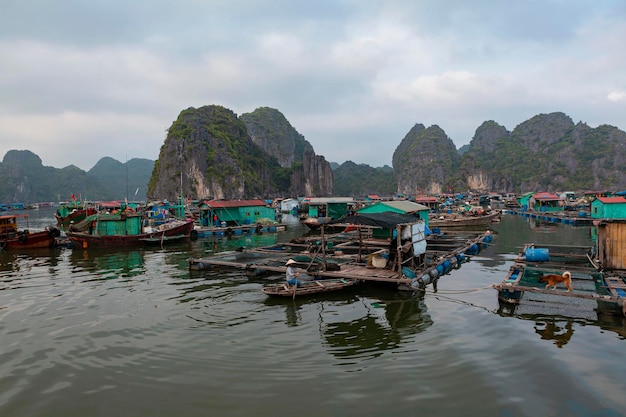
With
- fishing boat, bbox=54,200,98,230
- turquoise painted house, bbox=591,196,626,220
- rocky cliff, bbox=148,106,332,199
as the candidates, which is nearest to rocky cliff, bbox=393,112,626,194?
rocky cliff, bbox=148,106,332,199

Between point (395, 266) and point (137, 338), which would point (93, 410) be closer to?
point (137, 338)

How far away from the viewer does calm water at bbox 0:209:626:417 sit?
22.1ft

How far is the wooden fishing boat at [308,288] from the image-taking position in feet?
42.8

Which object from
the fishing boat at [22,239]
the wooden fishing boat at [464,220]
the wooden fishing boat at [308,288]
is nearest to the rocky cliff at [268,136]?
the wooden fishing boat at [464,220]

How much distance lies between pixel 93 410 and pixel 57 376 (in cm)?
203

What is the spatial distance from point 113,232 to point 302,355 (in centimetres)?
2648

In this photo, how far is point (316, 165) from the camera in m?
144

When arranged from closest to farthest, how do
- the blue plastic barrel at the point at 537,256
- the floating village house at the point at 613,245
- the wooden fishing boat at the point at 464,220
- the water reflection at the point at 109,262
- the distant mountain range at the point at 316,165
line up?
1. the floating village house at the point at 613,245
2. the blue plastic barrel at the point at 537,256
3. the water reflection at the point at 109,262
4. the wooden fishing boat at the point at 464,220
5. the distant mountain range at the point at 316,165

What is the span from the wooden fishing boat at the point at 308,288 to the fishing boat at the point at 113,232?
20.0m

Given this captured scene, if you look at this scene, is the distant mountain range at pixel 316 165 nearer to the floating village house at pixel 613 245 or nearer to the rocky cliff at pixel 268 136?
the rocky cliff at pixel 268 136

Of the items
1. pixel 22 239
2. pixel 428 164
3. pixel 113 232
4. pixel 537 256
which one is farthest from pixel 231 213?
pixel 428 164

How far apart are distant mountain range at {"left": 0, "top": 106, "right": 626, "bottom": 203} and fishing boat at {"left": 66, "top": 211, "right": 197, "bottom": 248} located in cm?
7424

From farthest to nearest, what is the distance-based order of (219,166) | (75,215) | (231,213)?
(219,166)
(75,215)
(231,213)

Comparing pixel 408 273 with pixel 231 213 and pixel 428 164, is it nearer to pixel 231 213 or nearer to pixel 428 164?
pixel 231 213
